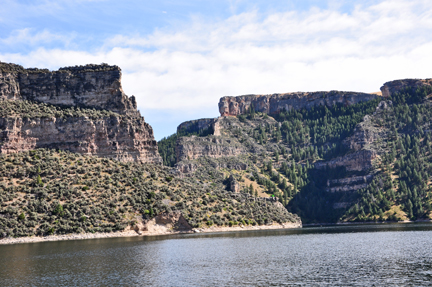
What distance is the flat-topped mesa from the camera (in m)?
137

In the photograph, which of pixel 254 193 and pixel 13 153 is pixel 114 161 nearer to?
pixel 13 153

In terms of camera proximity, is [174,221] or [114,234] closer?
[114,234]

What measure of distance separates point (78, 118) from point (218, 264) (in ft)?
268

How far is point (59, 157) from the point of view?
398 feet

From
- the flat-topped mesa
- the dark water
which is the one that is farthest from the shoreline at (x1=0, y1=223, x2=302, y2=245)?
the flat-topped mesa

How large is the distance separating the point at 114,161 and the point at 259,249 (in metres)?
63.1

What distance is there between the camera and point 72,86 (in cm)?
14250

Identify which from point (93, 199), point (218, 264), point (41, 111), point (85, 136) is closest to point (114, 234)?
point (93, 199)

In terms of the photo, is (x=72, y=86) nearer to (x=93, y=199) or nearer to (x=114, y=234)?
(x=93, y=199)

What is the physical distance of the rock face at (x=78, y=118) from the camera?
124 metres

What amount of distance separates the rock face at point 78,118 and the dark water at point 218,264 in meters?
43.4

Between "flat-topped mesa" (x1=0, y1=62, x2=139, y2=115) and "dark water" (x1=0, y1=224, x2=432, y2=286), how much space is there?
202 ft

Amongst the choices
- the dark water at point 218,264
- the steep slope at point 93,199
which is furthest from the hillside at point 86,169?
the dark water at point 218,264

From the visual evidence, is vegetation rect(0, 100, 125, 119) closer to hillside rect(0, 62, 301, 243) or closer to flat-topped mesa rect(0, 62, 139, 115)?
hillside rect(0, 62, 301, 243)
